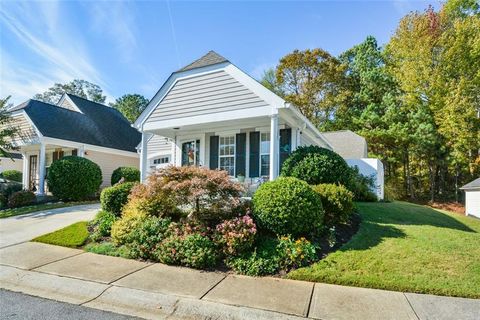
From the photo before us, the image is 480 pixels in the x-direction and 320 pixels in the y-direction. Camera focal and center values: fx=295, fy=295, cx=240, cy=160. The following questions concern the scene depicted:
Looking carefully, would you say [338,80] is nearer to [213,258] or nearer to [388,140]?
[388,140]

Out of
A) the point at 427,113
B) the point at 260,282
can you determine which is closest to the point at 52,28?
the point at 260,282

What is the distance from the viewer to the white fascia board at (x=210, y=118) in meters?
9.54

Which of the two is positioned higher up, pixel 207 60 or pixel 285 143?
pixel 207 60

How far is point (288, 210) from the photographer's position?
253 inches

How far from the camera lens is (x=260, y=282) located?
5.16 metres

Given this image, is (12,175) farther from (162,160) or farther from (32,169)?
(162,160)

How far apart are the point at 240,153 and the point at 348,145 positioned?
463 inches

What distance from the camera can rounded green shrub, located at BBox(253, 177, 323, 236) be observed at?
6.43m

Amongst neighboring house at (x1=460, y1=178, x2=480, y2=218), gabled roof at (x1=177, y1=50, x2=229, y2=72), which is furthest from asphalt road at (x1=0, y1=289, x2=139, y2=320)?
neighboring house at (x1=460, y1=178, x2=480, y2=218)

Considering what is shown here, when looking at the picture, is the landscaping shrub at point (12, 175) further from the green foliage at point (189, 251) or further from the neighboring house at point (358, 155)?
the neighboring house at point (358, 155)

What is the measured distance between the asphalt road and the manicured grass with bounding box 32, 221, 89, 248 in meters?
2.89

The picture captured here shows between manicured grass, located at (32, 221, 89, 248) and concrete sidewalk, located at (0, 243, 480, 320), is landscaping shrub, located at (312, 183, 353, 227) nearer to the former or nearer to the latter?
concrete sidewalk, located at (0, 243, 480, 320)

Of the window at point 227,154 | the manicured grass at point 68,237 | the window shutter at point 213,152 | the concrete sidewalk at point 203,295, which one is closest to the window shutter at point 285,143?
the window at point 227,154

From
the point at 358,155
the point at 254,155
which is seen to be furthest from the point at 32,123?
the point at 358,155
